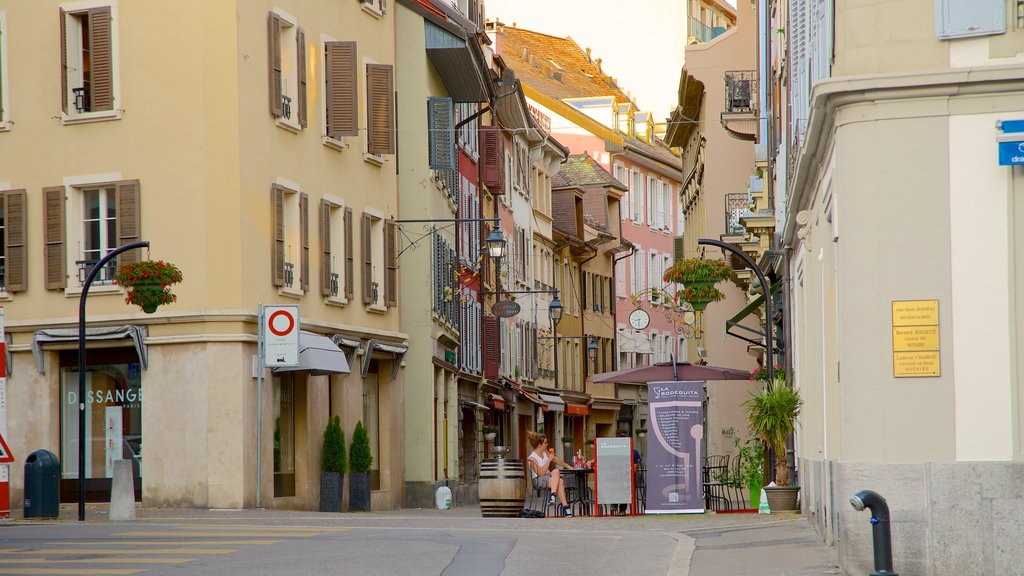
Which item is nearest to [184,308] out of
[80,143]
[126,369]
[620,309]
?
[126,369]

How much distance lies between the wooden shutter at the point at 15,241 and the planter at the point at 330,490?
6.33m

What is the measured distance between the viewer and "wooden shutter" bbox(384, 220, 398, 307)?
3494 cm

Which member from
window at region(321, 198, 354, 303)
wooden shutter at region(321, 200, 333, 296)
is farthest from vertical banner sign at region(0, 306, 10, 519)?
window at region(321, 198, 354, 303)

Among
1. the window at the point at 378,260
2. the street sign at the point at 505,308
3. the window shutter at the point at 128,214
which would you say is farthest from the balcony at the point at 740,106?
the window shutter at the point at 128,214

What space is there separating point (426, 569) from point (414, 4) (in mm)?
24740

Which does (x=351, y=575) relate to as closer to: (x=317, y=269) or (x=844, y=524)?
(x=844, y=524)

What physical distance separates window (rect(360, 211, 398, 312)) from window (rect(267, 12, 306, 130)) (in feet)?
12.2

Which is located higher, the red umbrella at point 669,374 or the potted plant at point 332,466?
the red umbrella at point 669,374

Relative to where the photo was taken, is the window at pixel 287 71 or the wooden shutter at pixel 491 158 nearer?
the window at pixel 287 71

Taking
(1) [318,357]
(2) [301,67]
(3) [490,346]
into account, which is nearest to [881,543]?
(1) [318,357]

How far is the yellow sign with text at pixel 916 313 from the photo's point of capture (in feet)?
40.7

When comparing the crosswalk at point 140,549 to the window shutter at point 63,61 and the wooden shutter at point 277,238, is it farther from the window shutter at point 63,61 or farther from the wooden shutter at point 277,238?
the window shutter at point 63,61

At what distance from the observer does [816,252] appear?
17781 millimetres

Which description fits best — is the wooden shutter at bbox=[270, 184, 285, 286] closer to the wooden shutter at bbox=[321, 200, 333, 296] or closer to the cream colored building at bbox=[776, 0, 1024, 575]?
the wooden shutter at bbox=[321, 200, 333, 296]
